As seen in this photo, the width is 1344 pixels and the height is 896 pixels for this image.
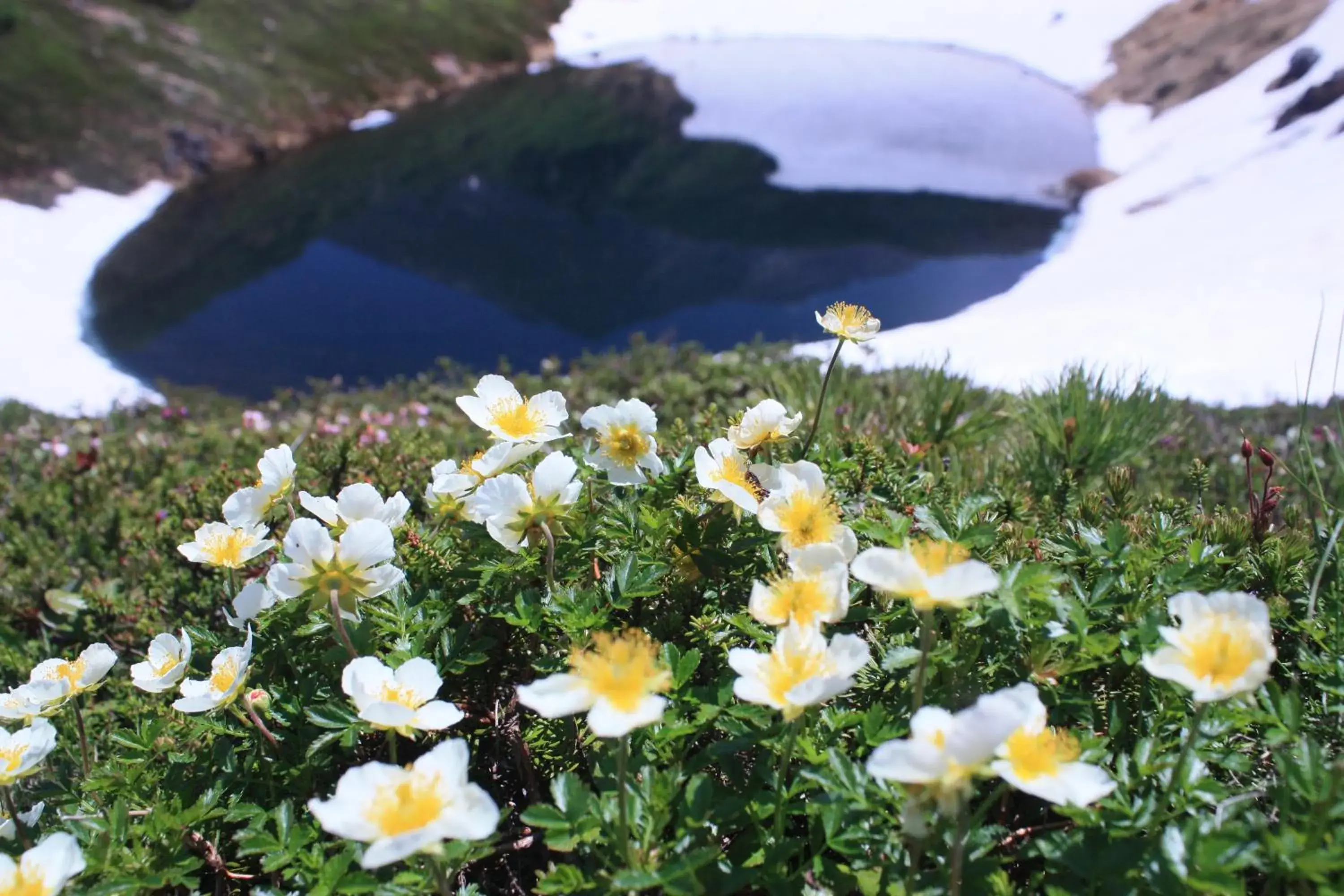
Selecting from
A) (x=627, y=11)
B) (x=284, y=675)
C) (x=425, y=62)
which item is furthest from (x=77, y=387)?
(x=627, y=11)

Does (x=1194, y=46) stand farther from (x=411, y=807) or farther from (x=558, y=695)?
(x=411, y=807)

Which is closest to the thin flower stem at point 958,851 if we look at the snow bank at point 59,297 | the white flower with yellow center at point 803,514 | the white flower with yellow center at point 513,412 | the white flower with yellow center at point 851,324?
the white flower with yellow center at point 803,514


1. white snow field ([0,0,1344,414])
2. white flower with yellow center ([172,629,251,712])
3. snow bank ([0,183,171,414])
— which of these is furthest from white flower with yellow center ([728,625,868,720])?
snow bank ([0,183,171,414])

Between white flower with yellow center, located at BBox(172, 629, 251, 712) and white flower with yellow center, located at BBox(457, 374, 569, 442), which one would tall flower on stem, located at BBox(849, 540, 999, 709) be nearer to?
white flower with yellow center, located at BBox(457, 374, 569, 442)

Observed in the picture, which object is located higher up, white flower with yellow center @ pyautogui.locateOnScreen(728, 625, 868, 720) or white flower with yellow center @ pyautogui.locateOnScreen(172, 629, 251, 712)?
white flower with yellow center @ pyautogui.locateOnScreen(728, 625, 868, 720)

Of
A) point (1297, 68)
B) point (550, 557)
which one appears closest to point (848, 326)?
point (550, 557)

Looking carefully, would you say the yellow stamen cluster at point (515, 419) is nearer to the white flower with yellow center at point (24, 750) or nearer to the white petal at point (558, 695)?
the white petal at point (558, 695)

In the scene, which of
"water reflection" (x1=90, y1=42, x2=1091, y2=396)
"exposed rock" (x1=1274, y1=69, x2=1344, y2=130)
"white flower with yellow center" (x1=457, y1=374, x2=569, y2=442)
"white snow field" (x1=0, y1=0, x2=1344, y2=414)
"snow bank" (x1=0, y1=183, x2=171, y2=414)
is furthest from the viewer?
"exposed rock" (x1=1274, y1=69, x2=1344, y2=130)
